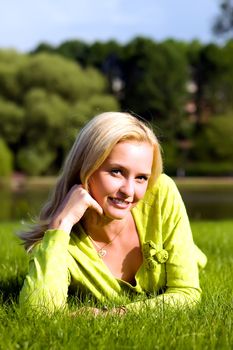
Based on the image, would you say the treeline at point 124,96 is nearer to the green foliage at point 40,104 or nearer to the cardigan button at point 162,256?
the green foliage at point 40,104

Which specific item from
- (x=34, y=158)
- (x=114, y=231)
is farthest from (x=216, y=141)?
(x=114, y=231)

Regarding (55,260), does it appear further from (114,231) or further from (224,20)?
(224,20)

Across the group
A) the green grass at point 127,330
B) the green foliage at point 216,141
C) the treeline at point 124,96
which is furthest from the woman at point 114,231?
the green foliage at point 216,141

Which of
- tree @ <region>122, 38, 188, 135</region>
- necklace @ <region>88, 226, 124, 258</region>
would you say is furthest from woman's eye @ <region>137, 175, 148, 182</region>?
tree @ <region>122, 38, 188, 135</region>

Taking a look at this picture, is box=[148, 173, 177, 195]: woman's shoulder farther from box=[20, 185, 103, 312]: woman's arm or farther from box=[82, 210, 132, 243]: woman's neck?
box=[20, 185, 103, 312]: woman's arm

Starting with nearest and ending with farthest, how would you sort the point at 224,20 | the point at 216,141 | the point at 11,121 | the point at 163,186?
the point at 163,186 → the point at 224,20 → the point at 11,121 → the point at 216,141

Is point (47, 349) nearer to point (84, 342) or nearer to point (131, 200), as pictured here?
point (84, 342)

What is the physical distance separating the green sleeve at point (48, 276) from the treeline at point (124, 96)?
99.6ft

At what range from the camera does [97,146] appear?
2861mm

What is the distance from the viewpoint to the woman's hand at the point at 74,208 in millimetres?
2928

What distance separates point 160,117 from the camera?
2282 inches

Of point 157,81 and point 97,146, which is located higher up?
point 97,146

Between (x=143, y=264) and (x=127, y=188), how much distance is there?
45 centimetres

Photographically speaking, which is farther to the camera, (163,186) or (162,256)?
(163,186)
